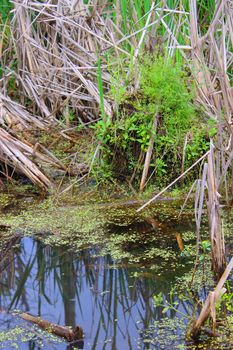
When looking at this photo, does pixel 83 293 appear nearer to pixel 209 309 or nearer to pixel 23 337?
pixel 23 337

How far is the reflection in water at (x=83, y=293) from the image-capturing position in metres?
2.54

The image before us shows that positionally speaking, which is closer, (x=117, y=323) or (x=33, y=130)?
(x=117, y=323)

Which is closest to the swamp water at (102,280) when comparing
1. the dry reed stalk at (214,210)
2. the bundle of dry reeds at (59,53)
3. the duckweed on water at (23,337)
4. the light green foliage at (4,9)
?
the duckweed on water at (23,337)

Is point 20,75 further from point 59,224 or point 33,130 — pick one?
point 59,224

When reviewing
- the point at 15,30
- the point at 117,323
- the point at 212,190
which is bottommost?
the point at 117,323

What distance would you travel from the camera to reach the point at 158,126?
3973mm

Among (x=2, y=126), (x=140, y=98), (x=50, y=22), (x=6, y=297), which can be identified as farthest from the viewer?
(x=50, y=22)

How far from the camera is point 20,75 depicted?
201 inches

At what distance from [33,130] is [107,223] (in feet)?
3.73

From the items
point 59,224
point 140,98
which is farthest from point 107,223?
point 140,98

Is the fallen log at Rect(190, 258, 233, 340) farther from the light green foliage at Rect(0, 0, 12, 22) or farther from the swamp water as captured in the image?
the light green foliage at Rect(0, 0, 12, 22)

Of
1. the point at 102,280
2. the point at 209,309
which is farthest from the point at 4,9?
the point at 209,309

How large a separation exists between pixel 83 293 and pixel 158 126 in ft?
4.54

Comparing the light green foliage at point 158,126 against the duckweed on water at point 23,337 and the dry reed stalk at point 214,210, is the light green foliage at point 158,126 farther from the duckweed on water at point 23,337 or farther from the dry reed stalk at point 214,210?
the duckweed on water at point 23,337
